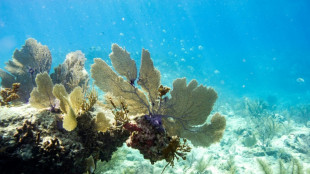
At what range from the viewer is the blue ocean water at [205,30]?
71.2 metres

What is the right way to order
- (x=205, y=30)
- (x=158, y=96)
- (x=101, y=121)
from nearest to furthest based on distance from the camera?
(x=101, y=121) → (x=158, y=96) → (x=205, y=30)

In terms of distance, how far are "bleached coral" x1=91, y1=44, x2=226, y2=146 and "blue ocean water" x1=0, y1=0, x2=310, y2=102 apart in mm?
61739

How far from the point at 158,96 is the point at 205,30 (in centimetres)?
10536

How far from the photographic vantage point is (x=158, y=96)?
114 inches

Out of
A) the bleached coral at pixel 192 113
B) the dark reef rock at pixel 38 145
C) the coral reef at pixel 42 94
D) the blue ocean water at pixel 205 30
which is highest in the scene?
the blue ocean water at pixel 205 30

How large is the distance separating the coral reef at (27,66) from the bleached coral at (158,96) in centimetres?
226

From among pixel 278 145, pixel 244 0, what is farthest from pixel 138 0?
pixel 278 145

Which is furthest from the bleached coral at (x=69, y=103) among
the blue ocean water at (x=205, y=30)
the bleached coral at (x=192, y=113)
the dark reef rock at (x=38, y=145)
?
the blue ocean water at (x=205, y=30)

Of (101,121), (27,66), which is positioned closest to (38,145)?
(101,121)

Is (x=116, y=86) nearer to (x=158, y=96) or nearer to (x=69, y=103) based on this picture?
(x=158, y=96)

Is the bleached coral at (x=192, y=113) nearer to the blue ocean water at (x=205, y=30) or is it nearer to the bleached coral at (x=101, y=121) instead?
the bleached coral at (x=101, y=121)

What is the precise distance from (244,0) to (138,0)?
52.9 metres

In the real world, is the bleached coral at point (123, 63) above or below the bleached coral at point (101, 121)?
above

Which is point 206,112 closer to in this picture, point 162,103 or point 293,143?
point 162,103
